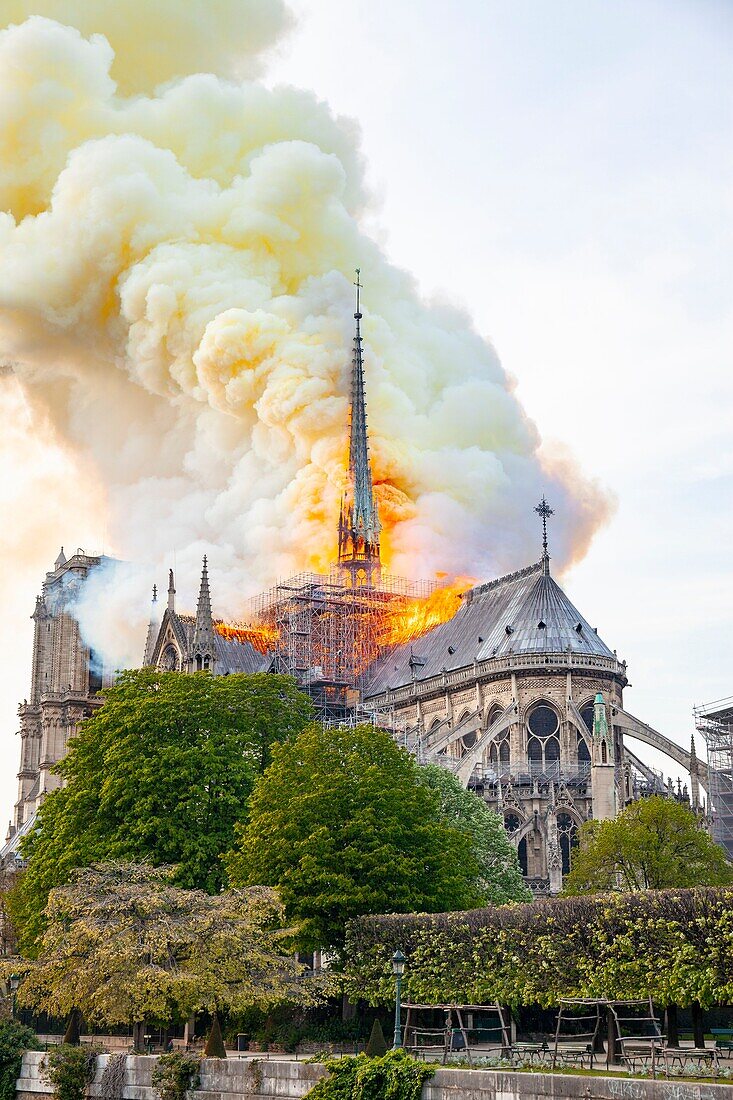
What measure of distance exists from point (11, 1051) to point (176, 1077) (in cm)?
795

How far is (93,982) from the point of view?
126ft

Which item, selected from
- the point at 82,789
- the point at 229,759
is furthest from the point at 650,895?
the point at 82,789

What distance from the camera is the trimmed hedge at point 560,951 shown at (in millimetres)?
32750

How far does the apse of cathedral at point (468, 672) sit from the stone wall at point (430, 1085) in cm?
3129

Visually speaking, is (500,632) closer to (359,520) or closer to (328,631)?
(328,631)

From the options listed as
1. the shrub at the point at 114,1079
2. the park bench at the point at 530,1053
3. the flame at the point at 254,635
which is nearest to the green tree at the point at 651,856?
the park bench at the point at 530,1053

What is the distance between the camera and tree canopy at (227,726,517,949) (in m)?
43.2

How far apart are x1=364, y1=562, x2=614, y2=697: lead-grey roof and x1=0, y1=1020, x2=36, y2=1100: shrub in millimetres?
40274

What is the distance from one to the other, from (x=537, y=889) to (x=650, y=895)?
3391 centimetres

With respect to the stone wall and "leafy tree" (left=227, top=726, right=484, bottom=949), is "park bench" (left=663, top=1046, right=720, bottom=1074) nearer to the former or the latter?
the stone wall

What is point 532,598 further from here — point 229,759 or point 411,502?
point 229,759

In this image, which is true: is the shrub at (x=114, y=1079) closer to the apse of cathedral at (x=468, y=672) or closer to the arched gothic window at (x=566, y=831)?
the apse of cathedral at (x=468, y=672)

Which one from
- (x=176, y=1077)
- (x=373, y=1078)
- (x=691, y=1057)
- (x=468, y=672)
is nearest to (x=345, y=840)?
(x=176, y=1077)

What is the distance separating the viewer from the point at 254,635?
95.1 m
